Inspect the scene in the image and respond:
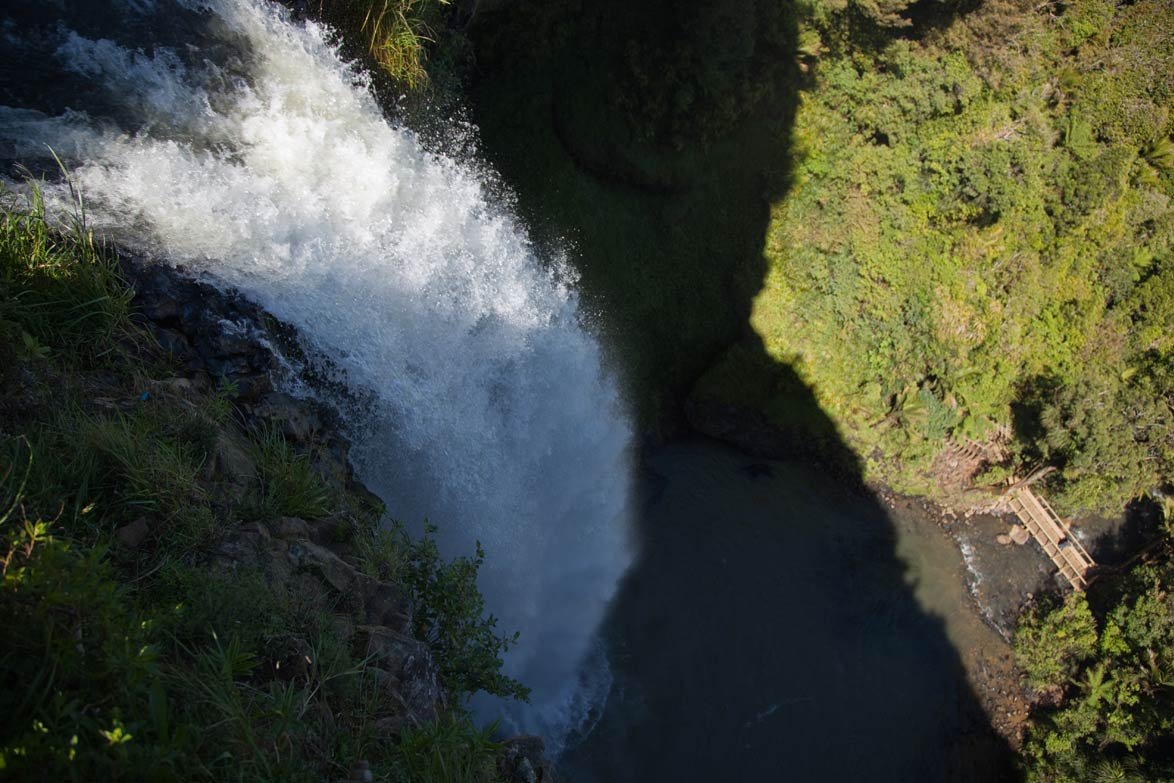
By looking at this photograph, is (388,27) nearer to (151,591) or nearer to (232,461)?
(232,461)

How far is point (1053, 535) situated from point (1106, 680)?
2.95 m

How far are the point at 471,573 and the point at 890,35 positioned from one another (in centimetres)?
1428

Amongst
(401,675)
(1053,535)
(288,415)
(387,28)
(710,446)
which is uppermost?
(387,28)

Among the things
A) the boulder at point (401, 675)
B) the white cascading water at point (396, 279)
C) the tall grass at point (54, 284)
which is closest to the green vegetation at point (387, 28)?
the white cascading water at point (396, 279)

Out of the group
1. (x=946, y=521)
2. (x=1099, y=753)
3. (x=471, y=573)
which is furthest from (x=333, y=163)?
(x=1099, y=753)

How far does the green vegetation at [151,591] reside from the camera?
3.43 m

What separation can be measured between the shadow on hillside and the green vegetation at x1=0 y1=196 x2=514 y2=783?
20.8 ft

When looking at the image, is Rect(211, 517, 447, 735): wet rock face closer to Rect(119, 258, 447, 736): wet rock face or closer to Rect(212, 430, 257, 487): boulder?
Rect(119, 258, 447, 736): wet rock face

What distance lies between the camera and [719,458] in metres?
14.6

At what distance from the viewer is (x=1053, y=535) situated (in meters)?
15.6

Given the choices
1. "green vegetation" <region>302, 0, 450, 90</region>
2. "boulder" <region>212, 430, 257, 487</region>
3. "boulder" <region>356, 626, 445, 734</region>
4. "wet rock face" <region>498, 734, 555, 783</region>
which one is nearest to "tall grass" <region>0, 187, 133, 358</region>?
"boulder" <region>212, 430, 257, 487</region>

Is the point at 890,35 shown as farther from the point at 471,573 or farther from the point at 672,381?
the point at 471,573

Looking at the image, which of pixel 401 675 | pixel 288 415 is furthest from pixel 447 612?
pixel 288 415

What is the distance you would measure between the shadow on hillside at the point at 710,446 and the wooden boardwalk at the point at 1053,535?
3.30 metres
